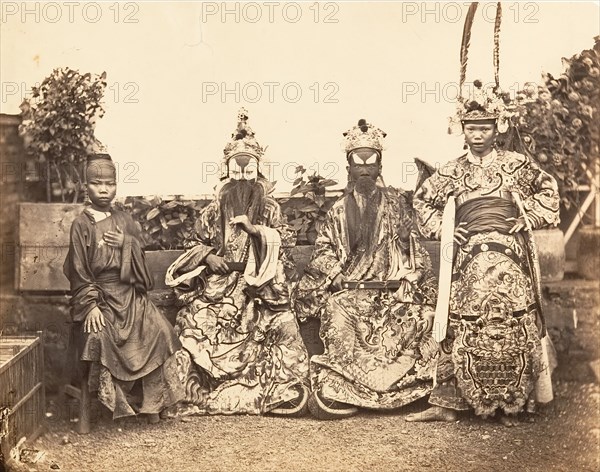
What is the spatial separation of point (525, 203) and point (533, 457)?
1559 mm

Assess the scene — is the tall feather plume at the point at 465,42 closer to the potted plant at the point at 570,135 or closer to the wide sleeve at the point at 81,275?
the potted plant at the point at 570,135

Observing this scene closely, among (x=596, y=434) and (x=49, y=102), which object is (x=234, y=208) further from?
(x=596, y=434)

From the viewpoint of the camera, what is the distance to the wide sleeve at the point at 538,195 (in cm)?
536

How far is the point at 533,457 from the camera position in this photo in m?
5.25

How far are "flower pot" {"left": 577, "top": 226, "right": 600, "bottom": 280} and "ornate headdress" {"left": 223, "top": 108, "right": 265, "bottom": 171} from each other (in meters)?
2.14

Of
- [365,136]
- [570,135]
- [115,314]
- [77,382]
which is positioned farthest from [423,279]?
[77,382]

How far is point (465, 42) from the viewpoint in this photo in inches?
214

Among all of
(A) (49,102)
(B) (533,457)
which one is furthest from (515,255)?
(A) (49,102)

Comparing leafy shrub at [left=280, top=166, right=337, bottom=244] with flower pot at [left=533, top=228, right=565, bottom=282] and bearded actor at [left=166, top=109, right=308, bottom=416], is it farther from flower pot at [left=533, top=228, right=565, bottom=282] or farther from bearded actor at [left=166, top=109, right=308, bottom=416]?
flower pot at [left=533, top=228, right=565, bottom=282]

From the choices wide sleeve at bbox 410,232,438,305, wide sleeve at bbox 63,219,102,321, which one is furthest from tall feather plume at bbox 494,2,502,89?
wide sleeve at bbox 63,219,102,321

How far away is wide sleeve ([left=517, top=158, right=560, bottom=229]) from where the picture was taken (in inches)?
211

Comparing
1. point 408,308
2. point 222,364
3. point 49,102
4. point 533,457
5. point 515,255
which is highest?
point 49,102

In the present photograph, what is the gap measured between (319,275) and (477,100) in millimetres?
1476

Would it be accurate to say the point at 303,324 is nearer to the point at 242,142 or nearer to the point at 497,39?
the point at 242,142
